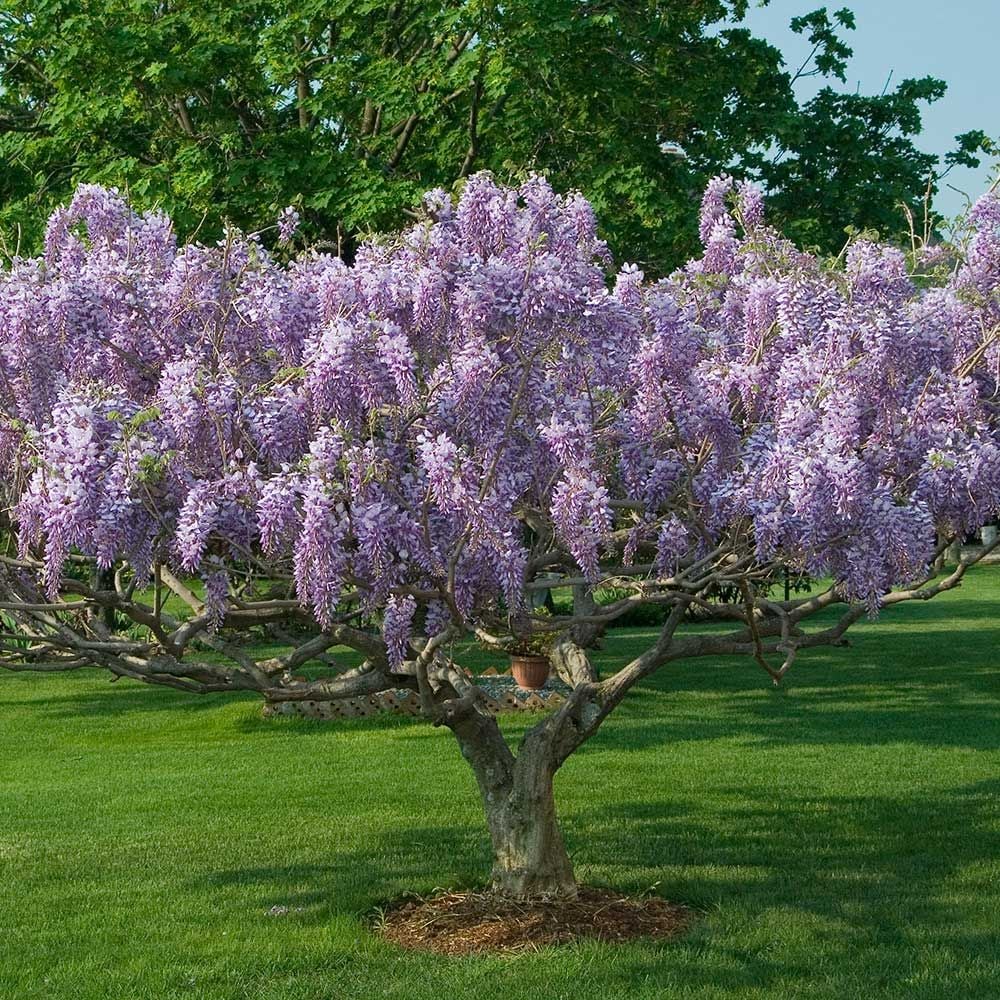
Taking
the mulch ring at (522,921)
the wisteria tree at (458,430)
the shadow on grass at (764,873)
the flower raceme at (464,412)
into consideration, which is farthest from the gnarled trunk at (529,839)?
the flower raceme at (464,412)

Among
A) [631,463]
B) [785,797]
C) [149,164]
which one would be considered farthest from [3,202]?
[631,463]

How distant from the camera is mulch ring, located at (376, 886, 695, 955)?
9.30m

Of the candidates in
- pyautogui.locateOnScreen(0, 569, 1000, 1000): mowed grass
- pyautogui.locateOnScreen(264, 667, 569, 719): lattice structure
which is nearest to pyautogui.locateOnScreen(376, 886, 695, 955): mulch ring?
pyautogui.locateOnScreen(0, 569, 1000, 1000): mowed grass

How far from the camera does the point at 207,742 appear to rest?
18.7 metres

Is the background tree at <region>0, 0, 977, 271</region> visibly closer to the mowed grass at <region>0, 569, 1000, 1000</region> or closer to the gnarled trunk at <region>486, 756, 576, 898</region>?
the mowed grass at <region>0, 569, 1000, 1000</region>

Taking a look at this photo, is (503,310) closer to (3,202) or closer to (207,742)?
(207,742)

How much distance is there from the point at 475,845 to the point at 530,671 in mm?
8373

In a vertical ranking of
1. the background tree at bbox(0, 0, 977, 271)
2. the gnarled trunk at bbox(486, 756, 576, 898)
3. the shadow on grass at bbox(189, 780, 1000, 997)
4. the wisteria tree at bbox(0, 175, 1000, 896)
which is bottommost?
the shadow on grass at bbox(189, 780, 1000, 997)

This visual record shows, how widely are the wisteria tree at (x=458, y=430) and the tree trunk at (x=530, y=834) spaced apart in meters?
0.57

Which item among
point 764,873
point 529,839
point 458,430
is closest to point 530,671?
point 764,873

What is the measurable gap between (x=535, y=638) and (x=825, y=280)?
1228cm

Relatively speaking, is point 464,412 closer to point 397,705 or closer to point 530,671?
point 397,705

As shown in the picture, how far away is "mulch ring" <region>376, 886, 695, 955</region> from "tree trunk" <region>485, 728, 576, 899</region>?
115 millimetres

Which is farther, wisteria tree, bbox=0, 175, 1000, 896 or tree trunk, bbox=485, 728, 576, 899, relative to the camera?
tree trunk, bbox=485, 728, 576, 899
